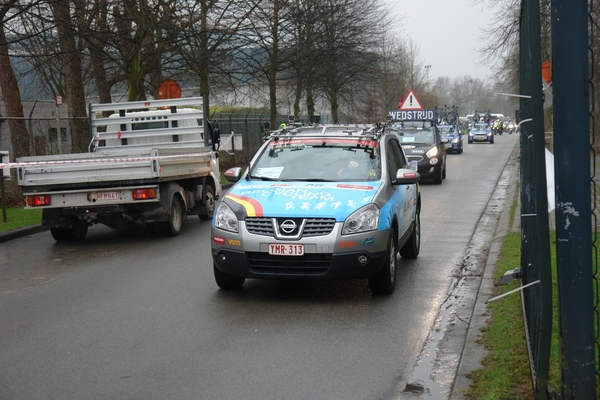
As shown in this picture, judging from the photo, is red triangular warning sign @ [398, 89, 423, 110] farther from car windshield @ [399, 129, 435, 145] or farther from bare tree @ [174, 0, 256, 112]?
bare tree @ [174, 0, 256, 112]

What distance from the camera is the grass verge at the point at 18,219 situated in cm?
1523

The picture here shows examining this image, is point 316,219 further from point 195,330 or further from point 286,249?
point 195,330

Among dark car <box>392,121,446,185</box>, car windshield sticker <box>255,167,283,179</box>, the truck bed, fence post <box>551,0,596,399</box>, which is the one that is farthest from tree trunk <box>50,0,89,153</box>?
fence post <box>551,0,596,399</box>

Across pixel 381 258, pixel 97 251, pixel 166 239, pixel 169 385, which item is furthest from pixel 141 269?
pixel 169 385

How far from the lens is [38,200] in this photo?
12.8m

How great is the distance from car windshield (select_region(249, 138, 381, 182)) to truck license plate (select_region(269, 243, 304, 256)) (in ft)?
4.62

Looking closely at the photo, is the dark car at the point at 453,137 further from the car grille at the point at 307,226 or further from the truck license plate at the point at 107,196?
the car grille at the point at 307,226

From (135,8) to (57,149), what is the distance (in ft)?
14.7

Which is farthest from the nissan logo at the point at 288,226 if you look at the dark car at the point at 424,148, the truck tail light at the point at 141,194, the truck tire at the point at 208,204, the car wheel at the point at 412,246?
the dark car at the point at 424,148

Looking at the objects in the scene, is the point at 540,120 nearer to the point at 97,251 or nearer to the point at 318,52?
the point at 97,251

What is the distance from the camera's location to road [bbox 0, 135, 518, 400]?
5809mm

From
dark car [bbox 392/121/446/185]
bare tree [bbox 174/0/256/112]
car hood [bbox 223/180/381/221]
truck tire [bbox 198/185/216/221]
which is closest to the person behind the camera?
car hood [bbox 223/180/381/221]

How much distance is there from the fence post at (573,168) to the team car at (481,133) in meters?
66.5

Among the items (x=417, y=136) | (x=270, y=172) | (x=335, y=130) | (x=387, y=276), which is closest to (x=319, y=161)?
(x=270, y=172)
